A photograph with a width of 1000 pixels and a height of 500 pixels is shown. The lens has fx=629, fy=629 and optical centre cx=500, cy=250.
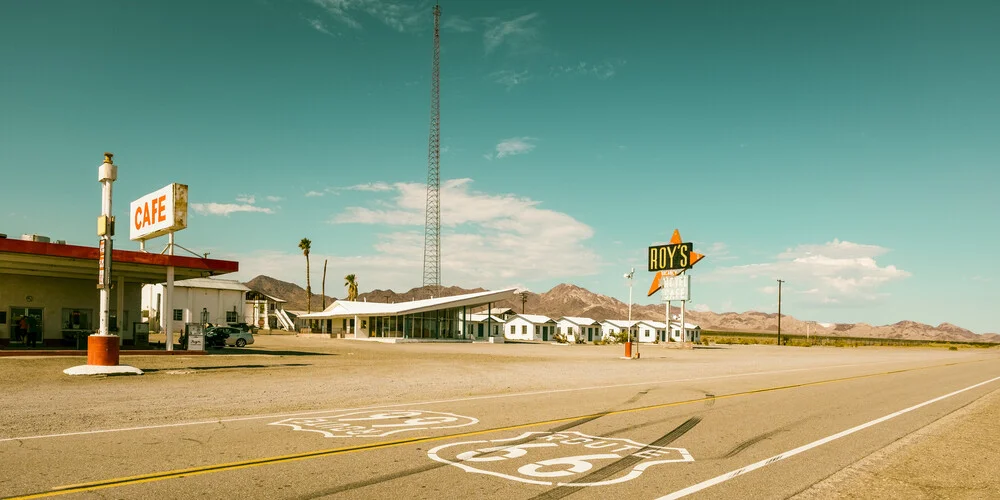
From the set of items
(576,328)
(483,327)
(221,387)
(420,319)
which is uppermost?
(221,387)

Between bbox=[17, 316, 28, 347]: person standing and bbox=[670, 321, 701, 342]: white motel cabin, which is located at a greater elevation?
bbox=[17, 316, 28, 347]: person standing

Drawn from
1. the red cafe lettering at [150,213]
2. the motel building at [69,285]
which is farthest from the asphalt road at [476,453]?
the red cafe lettering at [150,213]

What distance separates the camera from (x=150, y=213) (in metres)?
31.7

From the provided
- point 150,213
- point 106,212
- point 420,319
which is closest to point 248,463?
point 106,212

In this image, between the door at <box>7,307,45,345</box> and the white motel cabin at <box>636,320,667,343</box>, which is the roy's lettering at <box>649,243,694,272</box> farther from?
the door at <box>7,307,45,345</box>

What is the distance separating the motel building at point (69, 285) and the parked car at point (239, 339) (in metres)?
5.33

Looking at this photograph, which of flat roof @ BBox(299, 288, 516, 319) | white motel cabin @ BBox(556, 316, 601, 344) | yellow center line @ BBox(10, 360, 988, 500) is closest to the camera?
yellow center line @ BBox(10, 360, 988, 500)

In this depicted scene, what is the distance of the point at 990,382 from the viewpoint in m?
26.3

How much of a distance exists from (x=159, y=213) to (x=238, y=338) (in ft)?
47.0

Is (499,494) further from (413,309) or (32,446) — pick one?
(413,309)

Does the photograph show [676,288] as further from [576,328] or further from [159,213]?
[159,213]

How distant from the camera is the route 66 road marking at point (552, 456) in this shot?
24.0 ft

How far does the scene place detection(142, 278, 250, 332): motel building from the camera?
72.6m

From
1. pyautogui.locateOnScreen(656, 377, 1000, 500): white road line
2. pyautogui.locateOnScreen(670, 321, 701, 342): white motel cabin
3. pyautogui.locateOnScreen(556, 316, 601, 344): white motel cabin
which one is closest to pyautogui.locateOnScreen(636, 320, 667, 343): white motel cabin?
pyautogui.locateOnScreen(670, 321, 701, 342): white motel cabin
